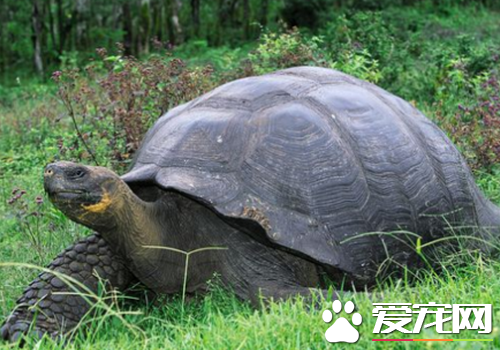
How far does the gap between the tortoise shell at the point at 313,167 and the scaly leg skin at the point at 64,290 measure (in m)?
0.38

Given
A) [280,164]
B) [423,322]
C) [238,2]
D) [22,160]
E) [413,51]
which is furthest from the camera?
[238,2]

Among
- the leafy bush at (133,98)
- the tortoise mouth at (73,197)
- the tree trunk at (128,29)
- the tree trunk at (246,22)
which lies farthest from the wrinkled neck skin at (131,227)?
the tree trunk at (246,22)

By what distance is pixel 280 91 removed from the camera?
3709 mm

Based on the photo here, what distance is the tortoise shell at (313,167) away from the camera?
329cm

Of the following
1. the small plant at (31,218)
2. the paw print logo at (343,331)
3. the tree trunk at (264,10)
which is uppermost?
the paw print logo at (343,331)

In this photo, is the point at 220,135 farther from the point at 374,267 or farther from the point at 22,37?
the point at 22,37

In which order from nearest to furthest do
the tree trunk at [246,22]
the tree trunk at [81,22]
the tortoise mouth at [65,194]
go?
the tortoise mouth at [65,194] → the tree trunk at [81,22] → the tree trunk at [246,22]

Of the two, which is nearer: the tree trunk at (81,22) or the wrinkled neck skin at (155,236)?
the wrinkled neck skin at (155,236)

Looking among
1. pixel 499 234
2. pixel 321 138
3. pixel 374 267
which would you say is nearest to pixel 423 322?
pixel 374 267

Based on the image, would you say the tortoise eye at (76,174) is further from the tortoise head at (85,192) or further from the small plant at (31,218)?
the small plant at (31,218)

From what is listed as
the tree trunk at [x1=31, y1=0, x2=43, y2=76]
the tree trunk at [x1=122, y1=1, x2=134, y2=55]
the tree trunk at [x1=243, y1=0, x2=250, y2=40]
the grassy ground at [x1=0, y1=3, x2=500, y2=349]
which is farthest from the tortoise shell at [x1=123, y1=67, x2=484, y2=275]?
the tree trunk at [x1=243, y1=0, x2=250, y2=40]

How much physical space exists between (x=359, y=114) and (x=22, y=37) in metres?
25.3

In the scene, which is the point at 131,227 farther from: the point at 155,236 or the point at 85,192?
the point at 85,192

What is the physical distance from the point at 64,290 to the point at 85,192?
569mm
